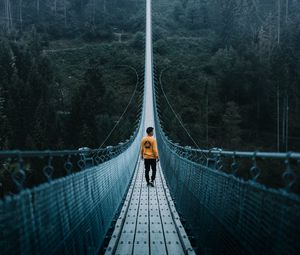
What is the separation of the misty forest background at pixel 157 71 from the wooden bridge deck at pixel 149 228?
2592cm

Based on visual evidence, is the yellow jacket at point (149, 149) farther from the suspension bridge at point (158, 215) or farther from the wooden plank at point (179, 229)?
the suspension bridge at point (158, 215)

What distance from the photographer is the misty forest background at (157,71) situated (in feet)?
126

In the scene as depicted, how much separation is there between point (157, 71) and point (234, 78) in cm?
832

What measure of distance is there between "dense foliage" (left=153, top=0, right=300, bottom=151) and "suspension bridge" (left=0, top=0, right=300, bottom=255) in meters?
29.3

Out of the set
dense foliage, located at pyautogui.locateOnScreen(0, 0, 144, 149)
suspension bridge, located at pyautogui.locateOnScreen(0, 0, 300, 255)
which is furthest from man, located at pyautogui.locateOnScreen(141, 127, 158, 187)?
dense foliage, located at pyautogui.locateOnScreen(0, 0, 144, 149)

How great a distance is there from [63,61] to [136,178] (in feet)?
142

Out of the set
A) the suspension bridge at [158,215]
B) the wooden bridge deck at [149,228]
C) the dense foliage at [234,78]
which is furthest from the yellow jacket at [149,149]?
the dense foliage at [234,78]

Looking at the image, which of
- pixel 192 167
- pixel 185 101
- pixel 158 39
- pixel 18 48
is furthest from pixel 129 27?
pixel 192 167

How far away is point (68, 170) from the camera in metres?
2.92

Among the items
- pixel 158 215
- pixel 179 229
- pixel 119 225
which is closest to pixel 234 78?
pixel 158 215

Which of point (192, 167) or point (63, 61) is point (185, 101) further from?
point (192, 167)

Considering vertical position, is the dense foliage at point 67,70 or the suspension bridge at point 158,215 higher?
the dense foliage at point 67,70

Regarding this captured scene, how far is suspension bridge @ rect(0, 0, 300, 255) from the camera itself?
1.86m

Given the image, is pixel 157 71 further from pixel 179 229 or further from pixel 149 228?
pixel 179 229
